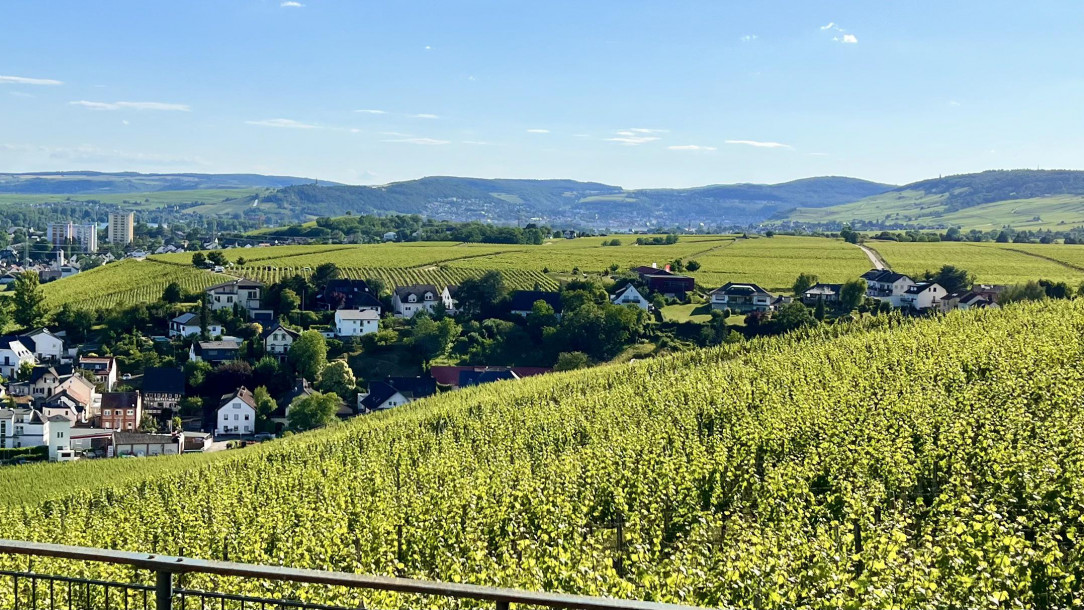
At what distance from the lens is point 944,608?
12.1 metres

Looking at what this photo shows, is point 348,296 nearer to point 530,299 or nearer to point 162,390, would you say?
point 530,299

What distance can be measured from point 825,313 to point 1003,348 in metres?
44.3

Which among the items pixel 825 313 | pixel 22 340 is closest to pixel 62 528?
pixel 22 340

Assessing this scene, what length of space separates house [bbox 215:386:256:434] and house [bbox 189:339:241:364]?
32.0ft

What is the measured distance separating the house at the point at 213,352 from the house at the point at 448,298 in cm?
1952

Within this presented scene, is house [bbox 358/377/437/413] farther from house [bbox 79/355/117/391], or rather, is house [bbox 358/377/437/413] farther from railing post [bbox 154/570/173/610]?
railing post [bbox 154/570/173/610]

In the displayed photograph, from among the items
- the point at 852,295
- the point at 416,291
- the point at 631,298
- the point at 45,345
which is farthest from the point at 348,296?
the point at 852,295

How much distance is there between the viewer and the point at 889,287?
86.4 meters

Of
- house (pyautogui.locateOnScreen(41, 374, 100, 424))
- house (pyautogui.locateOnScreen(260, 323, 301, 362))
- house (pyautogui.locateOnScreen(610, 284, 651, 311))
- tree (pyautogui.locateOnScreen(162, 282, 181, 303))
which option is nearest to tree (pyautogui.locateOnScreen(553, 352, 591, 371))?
house (pyautogui.locateOnScreen(610, 284, 651, 311))

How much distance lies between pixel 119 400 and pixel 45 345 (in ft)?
60.3

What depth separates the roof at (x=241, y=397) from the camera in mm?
65625

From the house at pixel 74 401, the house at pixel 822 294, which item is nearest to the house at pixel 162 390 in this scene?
the house at pixel 74 401

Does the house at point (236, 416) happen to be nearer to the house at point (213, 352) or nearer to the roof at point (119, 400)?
the roof at point (119, 400)

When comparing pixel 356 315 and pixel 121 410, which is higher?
pixel 356 315
